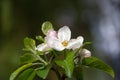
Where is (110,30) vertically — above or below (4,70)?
above

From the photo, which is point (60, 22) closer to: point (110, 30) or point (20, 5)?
point (20, 5)

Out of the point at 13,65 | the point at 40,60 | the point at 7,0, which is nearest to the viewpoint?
the point at 40,60

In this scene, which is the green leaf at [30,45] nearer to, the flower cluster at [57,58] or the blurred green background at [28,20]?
the flower cluster at [57,58]

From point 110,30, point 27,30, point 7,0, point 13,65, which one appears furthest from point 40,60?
point 27,30

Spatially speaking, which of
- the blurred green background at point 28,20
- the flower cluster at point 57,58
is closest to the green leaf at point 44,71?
the flower cluster at point 57,58

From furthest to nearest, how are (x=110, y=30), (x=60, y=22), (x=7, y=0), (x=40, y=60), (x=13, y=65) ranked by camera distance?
(x=60, y=22)
(x=7, y=0)
(x=13, y=65)
(x=110, y=30)
(x=40, y=60)

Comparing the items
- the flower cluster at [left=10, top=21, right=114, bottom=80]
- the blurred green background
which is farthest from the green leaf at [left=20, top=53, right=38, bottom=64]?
the blurred green background

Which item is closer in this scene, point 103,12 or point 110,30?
point 110,30

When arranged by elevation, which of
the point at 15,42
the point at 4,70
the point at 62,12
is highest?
the point at 62,12

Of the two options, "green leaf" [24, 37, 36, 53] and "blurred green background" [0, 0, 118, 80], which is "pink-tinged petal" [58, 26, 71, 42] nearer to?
"green leaf" [24, 37, 36, 53]
